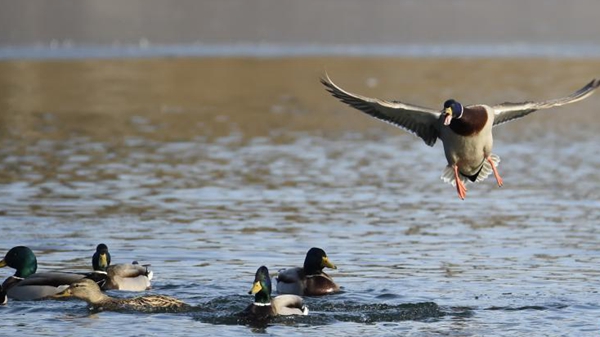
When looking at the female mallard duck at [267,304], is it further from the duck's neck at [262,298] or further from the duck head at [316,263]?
the duck head at [316,263]

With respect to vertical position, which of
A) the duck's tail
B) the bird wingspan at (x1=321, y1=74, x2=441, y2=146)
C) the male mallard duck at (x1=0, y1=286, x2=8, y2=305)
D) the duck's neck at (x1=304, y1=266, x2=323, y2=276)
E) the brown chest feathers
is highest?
the bird wingspan at (x1=321, y1=74, x2=441, y2=146)

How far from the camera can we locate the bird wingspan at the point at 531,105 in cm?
1121

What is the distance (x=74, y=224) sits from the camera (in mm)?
14172

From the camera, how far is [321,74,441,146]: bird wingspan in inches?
456

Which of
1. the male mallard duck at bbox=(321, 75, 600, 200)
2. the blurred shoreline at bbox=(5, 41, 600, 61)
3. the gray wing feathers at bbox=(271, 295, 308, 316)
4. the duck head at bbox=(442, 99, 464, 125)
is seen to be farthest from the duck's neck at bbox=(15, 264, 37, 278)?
the blurred shoreline at bbox=(5, 41, 600, 61)

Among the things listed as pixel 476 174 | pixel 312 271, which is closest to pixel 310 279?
pixel 312 271

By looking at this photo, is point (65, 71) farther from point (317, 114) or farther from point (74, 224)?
point (74, 224)

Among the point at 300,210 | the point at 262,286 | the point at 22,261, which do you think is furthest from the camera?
the point at 300,210

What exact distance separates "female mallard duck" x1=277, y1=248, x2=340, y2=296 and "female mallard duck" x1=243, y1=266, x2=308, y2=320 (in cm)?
96

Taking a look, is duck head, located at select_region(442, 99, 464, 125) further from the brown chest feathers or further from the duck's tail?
the duck's tail

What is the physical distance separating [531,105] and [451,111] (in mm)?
889

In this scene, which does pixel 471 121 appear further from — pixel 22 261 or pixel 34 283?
pixel 22 261

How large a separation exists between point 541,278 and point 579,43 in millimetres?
31894

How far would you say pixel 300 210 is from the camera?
15125 millimetres
